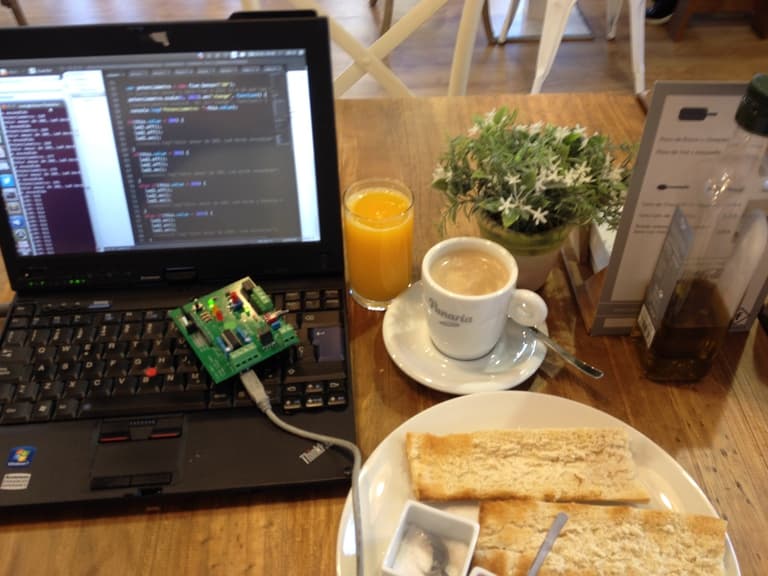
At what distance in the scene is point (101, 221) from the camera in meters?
0.77

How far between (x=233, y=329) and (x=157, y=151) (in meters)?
0.21

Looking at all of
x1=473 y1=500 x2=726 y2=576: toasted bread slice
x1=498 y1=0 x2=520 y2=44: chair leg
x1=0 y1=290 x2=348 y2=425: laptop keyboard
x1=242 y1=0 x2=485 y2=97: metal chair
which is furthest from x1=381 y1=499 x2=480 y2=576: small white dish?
x1=498 y1=0 x2=520 y2=44: chair leg

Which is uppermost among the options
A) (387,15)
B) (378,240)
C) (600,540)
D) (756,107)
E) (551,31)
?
(756,107)

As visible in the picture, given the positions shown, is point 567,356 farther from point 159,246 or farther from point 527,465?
point 159,246

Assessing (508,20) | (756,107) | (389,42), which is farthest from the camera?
(508,20)

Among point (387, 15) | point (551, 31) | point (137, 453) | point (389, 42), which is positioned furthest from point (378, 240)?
point (387, 15)

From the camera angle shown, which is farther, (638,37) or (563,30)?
(638,37)

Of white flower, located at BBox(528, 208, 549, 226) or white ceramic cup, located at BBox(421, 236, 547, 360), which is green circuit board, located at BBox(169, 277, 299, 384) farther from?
white flower, located at BBox(528, 208, 549, 226)

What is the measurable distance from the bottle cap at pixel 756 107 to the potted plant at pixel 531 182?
0.19 meters

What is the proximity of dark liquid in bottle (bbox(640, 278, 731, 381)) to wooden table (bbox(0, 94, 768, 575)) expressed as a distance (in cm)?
2

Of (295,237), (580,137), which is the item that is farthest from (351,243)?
(580,137)

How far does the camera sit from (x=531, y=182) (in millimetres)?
735

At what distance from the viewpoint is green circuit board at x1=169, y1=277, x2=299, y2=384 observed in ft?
2.32

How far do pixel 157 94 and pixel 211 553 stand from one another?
0.46 m
